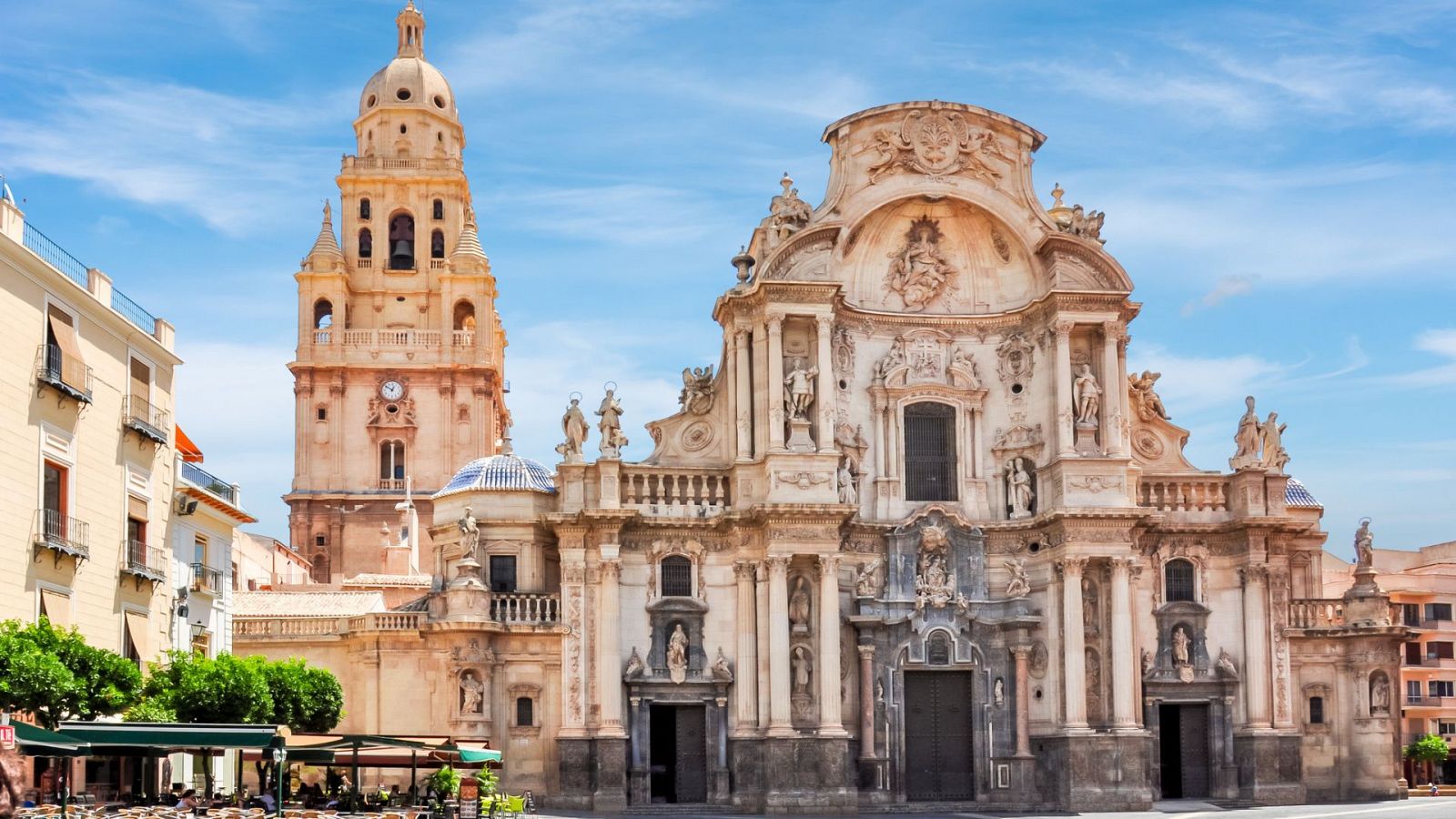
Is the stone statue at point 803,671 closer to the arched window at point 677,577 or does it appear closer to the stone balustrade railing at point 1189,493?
the arched window at point 677,577

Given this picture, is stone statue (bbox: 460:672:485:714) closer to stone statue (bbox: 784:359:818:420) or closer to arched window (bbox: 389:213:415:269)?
stone statue (bbox: 784:359:818:420)

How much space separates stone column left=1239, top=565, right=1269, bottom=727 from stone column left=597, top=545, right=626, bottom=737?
17500 mm

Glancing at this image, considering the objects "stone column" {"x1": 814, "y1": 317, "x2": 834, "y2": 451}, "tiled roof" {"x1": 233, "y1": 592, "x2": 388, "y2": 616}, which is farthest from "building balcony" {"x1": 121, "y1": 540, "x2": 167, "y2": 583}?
"stone column" {"x1": 814, "y1": 317, "x2": 834, "y2": 451}

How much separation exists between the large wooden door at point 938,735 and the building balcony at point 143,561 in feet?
65.0

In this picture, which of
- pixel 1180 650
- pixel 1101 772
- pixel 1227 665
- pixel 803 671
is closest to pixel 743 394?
pixel 803 671

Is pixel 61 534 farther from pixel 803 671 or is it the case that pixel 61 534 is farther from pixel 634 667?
pixel 803 671

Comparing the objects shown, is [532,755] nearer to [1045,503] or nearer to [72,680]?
[1045,503]

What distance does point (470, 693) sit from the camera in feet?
147

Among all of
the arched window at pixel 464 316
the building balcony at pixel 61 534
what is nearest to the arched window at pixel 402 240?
the arched window at pixel 464 316

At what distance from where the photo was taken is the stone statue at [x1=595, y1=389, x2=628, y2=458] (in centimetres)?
4644

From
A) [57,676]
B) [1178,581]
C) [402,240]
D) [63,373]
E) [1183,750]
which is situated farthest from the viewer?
[402,240]

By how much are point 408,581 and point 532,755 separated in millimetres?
12224

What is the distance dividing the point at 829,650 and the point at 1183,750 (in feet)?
35.7

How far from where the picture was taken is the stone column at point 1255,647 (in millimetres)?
47281
